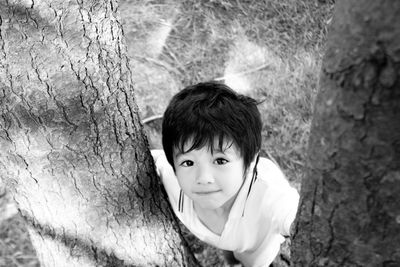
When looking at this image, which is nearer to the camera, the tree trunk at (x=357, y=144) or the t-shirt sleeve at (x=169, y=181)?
the tree trunk at (x=357, y=144)

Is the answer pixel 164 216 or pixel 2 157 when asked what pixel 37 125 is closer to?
pixel 2 157

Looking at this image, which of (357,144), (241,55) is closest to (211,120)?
(357,144)

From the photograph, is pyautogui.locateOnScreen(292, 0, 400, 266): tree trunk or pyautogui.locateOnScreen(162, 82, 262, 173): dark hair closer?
pyautogui.locateOnScreen(292, 0, 400, 266): tree trunk

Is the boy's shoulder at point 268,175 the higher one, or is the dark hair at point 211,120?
the dark hair at point 211,120

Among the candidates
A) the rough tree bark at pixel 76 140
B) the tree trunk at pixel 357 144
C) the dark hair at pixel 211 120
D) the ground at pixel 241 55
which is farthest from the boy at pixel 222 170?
the ground at pixel 241 55

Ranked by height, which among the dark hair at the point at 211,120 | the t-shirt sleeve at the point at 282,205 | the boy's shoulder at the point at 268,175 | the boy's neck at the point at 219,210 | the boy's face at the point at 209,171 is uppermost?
the dark hair at the point at 211,120

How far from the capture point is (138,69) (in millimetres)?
2848

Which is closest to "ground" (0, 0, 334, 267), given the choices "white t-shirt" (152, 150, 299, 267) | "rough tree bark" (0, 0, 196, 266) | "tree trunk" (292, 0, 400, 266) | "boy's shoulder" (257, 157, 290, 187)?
"boy's shoulder" (257, 157, 290, 187)

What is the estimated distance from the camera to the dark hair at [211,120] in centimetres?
135

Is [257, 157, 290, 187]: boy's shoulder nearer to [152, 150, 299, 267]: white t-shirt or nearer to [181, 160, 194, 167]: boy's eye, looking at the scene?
[152, 150, 299, 267]: white t-shirt

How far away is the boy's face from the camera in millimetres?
1344

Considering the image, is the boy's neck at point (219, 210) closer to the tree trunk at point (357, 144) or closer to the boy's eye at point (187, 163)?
the boy's eye at point (187, 163)

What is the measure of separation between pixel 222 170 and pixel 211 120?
0.16 m

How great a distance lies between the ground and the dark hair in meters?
1.20
